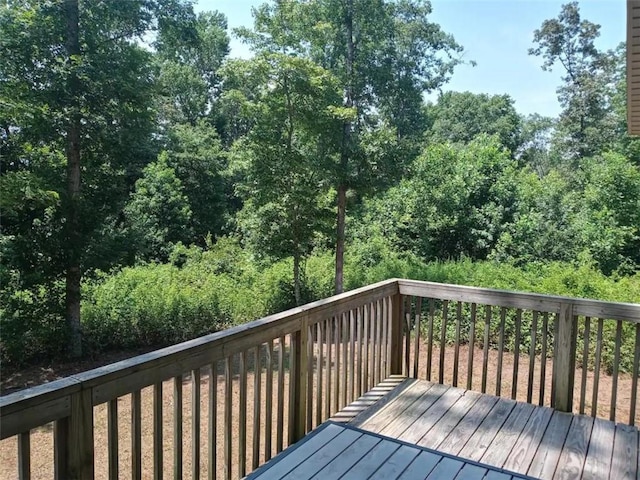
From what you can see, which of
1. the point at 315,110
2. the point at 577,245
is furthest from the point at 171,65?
the point at 577,245

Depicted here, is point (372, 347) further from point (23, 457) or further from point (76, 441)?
point (23, 457)

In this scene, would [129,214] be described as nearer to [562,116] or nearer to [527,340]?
[527,340]

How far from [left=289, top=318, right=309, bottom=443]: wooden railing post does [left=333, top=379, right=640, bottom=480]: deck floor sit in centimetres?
36

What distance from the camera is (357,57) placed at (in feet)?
28.3

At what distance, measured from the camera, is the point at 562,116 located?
18.8 meters

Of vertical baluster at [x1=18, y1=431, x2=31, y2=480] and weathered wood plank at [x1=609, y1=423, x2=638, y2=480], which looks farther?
weathered wood plank at [x1=609, y1=423, x2=638, y2=480]

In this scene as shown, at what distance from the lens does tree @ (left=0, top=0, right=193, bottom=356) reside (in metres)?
6.59

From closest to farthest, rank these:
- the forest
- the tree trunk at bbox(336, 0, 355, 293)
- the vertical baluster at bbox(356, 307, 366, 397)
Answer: the vertical baluster at bbox(356, 307, 366, 397)
the forest
the tree trunk at bbox(336, 0, 355, 293)

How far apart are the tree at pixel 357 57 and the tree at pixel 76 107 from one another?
1.92 m

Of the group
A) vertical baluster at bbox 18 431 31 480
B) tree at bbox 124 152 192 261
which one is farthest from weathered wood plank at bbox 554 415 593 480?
tree at bbox 124 152 192 261

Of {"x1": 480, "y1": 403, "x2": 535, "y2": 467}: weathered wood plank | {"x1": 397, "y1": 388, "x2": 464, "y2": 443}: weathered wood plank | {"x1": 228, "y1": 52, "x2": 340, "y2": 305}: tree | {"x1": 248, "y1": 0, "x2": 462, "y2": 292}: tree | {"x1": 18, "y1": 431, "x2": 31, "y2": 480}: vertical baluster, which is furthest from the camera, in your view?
{"x1": 248, "y1": 0, "x2": 462, "y2": 292}: tree

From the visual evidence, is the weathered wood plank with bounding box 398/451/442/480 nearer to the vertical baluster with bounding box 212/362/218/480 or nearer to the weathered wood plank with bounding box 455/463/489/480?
the weathered wood plank with bounding box 455/463/489/480

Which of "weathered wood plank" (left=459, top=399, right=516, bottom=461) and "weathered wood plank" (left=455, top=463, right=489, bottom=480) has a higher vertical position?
"weathered wood plank" (left=455, top=463, right=489, bottom=480)

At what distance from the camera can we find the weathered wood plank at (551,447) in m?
2.21
